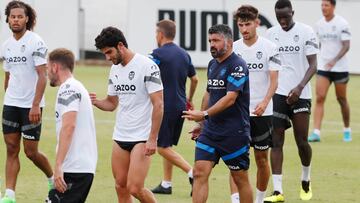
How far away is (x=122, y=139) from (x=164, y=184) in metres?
2.91

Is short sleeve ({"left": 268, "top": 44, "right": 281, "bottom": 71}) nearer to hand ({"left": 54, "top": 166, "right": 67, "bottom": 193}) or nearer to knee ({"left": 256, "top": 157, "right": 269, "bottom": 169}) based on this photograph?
knee ({"left": 256, "top": 157, "right": 269, "bottom": 169})

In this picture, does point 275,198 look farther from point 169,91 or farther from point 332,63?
point 332,63

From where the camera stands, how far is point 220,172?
1616 centimetres

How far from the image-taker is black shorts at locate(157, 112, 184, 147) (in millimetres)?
14461

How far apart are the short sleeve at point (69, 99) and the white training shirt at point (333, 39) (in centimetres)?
1040

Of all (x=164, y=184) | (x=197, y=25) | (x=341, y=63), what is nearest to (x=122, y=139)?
(x=164, y=184)

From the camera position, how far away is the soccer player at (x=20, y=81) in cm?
1323

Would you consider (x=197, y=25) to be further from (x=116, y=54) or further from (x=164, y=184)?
(x=116, y=54)

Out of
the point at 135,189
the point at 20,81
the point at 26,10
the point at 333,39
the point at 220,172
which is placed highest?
the point at 26,10

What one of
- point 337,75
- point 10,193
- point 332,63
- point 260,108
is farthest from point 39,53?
point 337,75

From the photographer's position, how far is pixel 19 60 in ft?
43.6

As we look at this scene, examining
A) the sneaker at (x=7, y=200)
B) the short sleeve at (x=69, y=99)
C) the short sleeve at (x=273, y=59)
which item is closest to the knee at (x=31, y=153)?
the sneaker at (x=7, y=200)

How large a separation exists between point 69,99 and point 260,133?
3479mm

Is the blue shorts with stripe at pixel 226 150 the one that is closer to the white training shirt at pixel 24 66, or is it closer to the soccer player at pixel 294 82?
the soccer player at pixel 294 82
